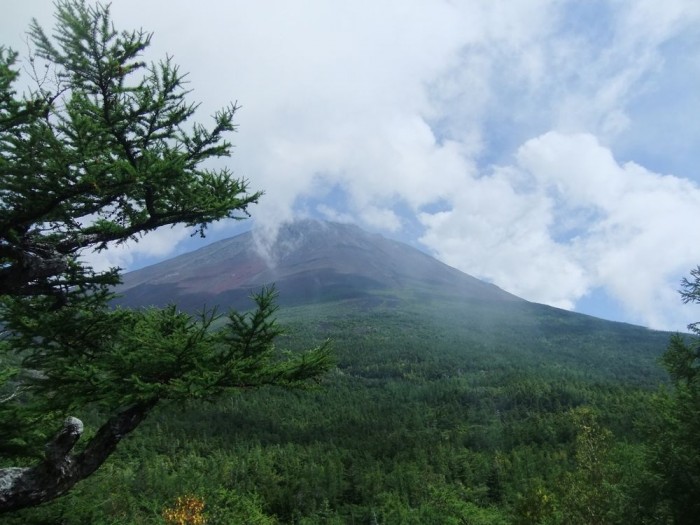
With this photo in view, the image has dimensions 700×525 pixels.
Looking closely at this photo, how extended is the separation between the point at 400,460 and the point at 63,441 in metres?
107

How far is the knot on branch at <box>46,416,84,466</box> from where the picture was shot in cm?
577

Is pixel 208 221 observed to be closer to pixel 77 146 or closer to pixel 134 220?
pixel 134 220

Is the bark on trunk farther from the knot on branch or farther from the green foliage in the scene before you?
the green foliage

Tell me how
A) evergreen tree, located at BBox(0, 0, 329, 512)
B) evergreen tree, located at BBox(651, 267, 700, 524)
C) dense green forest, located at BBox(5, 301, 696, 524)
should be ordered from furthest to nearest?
dense green forest, located at BBox(5, 301, 696, 524), evergreen tree, located at BBox(651, 267, 700, 524), evergreen tree, located at BBox(0, 0, 329, 512)

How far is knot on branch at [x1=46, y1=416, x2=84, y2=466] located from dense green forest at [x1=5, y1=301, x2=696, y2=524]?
1292 millimetres

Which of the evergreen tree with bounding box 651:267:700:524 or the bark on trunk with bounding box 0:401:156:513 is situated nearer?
the bark on trunk with bounding box 0:401:156:513

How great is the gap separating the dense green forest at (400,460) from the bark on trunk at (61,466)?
1.05m

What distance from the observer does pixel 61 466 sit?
590cm

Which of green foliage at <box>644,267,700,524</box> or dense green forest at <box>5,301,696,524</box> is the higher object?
green foliage at <box>644,267,700,524</box>

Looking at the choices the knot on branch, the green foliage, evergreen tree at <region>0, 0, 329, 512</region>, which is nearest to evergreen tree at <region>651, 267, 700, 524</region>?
the green foliage

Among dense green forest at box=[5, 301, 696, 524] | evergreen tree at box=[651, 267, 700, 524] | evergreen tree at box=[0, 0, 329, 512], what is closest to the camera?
evergreen tree at box=[0, 0, 329, 512]

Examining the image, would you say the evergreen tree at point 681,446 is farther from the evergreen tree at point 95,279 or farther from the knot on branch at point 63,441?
the knot on branch at point 63,441

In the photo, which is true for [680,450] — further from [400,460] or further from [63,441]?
[400,460]

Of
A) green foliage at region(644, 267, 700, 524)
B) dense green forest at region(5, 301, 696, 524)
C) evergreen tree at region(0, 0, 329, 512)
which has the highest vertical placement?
evergreen tree at region(0, 0, 329, 512)
